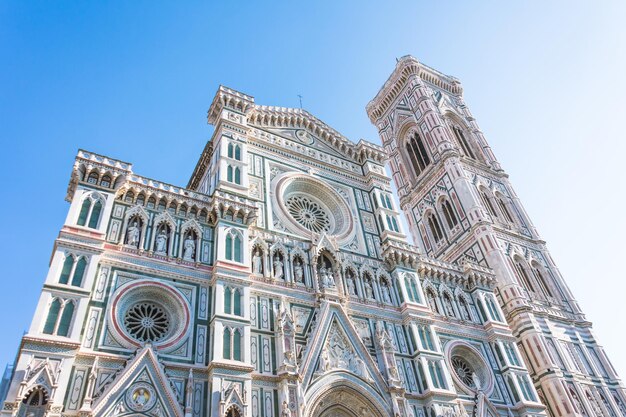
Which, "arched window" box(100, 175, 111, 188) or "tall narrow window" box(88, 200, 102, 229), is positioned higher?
"arched window" box(100, 175, 111, 188)

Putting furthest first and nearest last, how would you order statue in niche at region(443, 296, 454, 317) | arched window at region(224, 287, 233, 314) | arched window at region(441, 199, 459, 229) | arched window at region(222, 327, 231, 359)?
arched window at region(441, 199, 459, 229), statue in niche at region(443, 296, 454, 317), arched window at region(224, 287, 233, 314), arched window at region(222, 327, 231, 359)

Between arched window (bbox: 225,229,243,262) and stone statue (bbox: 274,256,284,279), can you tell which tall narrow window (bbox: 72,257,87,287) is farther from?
stone statue (bbox: 274,256,284,279)

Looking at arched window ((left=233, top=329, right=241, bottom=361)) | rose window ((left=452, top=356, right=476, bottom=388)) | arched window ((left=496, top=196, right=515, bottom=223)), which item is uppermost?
arched window ((left=496, top=196, right=515, bottom=223))

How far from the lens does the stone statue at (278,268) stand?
56.5 ft

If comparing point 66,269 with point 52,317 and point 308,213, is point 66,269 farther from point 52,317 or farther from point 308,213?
point 308,213

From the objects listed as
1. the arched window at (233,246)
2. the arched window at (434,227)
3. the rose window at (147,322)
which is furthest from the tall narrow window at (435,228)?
the rose window at (147,322)

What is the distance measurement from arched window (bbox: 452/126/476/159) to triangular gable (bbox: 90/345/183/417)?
2704 cm

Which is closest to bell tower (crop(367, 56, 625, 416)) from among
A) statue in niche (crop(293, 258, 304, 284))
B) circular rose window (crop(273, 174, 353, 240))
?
circular rose window (crop(273, 174, 353, 240))

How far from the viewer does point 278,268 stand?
1745cm

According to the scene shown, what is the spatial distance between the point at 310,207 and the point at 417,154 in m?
16.7

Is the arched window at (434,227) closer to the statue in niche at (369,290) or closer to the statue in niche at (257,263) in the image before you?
the statue in niche at (369,290)

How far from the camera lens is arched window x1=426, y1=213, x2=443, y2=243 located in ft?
103

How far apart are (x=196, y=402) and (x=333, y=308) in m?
6.03

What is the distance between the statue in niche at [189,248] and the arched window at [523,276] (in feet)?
60.3
